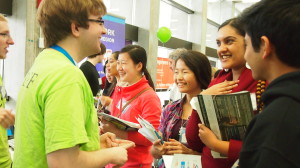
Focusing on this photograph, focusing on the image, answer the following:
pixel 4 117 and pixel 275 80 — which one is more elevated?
pixel 275 80

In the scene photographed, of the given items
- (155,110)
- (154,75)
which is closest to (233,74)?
(155,110)

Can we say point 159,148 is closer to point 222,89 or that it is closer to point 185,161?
point 185,161

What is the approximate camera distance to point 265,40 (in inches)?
35.1

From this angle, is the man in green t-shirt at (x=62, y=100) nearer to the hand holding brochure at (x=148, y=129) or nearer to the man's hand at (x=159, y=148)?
the hand holding brochure at (x=148, y=129)

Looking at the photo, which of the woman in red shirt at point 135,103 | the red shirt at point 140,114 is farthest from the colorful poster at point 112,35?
the red shirt at point 140,114

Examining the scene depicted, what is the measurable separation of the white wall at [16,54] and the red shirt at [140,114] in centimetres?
214

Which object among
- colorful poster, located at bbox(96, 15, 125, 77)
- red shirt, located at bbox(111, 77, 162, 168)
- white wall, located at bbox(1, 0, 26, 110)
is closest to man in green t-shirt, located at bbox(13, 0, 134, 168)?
red shirt, located at bbox(111, 77, 162, 168)

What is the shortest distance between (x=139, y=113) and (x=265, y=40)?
1555 mm

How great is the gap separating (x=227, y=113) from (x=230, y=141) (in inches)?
6.9

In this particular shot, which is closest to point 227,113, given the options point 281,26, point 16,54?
point 281,26

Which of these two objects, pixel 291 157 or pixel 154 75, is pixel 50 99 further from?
pixel 154 75

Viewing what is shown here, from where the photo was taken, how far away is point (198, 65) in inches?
88.4

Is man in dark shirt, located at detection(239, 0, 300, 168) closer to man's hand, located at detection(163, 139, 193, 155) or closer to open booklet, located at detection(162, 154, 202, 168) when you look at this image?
open booklet, located at detection(162, 154, 202, 168)

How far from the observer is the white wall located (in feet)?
12.8
